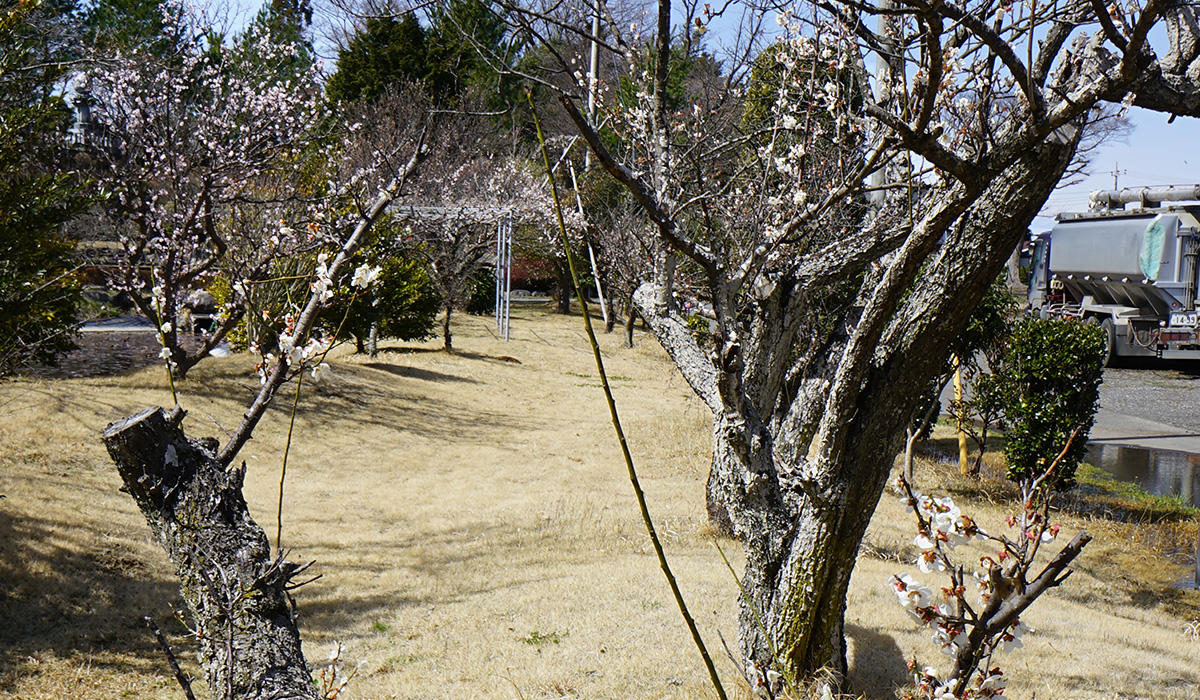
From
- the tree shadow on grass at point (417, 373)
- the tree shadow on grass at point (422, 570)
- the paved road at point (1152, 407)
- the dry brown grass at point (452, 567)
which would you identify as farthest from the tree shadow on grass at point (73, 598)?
the paved road at point (1152, 407)

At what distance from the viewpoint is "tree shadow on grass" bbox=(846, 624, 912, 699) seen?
4055 mm

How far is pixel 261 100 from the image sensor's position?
13.8 meters

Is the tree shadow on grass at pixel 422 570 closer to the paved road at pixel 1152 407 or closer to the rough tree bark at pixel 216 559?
the rough tree bark at pixel 216 559

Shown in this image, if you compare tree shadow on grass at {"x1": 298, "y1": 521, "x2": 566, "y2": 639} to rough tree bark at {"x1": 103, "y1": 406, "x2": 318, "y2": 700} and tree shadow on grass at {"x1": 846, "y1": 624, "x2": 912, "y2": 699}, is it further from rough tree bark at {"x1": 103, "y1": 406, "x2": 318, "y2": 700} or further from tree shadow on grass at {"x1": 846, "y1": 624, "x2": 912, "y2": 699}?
rough tree bark at {"x1": 103, "y1": 406, "x2": 318, "y2": 700}

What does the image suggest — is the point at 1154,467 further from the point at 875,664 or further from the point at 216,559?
the point at 216,559

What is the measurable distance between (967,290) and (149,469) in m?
2.56

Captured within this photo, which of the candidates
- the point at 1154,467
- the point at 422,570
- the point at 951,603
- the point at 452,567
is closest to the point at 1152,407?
the point at 1154,467

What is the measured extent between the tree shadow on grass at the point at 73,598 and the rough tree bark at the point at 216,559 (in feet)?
9.93

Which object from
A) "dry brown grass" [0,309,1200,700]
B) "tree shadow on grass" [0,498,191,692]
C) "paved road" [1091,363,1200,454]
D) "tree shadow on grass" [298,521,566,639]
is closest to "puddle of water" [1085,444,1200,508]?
"paved road" [1091,363,1200,454]

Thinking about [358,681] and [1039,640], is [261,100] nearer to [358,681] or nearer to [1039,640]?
[358,681]

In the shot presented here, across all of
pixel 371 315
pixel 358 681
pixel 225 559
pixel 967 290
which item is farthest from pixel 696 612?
pixel 371 315

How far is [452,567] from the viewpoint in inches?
247

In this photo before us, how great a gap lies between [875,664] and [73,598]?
188 inches

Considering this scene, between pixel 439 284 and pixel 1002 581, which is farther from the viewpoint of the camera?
pixel 439 284
